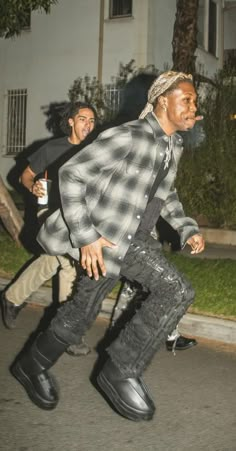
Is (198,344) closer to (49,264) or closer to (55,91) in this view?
(49,264)

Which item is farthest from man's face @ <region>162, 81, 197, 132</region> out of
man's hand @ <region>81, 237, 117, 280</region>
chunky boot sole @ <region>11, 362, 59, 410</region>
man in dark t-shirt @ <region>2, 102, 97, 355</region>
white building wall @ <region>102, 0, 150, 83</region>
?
white building wall @ <region>102, 0, 150, 83</region>

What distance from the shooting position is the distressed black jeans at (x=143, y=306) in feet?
9.36

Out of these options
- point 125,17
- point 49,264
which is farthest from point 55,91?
point 49,264

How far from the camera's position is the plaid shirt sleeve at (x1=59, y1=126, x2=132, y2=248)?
9.17 ft

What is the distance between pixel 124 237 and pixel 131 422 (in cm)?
106

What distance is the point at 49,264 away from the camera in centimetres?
464

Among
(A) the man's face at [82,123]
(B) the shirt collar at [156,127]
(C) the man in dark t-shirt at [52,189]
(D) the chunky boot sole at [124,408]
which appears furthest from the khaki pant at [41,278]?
(B) the shirt collar at [156,127]

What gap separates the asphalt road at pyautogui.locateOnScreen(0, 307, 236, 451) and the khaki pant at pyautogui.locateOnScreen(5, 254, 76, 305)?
0.45 m

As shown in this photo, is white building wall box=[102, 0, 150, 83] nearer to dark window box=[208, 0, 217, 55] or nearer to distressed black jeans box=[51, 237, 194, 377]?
dark window box=[208, 0, 217, 55]

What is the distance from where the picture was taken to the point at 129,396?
9.25 feet

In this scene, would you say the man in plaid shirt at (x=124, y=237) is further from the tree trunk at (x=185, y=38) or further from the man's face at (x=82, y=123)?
the tree trunk at (x=185, y=38)

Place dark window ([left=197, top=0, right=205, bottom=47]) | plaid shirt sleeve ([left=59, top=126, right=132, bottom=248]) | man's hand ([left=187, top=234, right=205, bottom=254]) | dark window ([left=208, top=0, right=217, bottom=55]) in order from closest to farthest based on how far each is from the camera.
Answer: plaid shirt sleeve ([left=59, top=126, right=132, bottom=248]) < man's hand ([left=187, top=234, right=205, bottom=254]) < dark window ([left=197, top=0, right=205, bottom=47]) < dark window ([left=208, top=0, right=217, bottom=55])

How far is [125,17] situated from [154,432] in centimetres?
1484

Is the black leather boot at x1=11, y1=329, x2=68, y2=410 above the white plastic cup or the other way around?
the other way around
